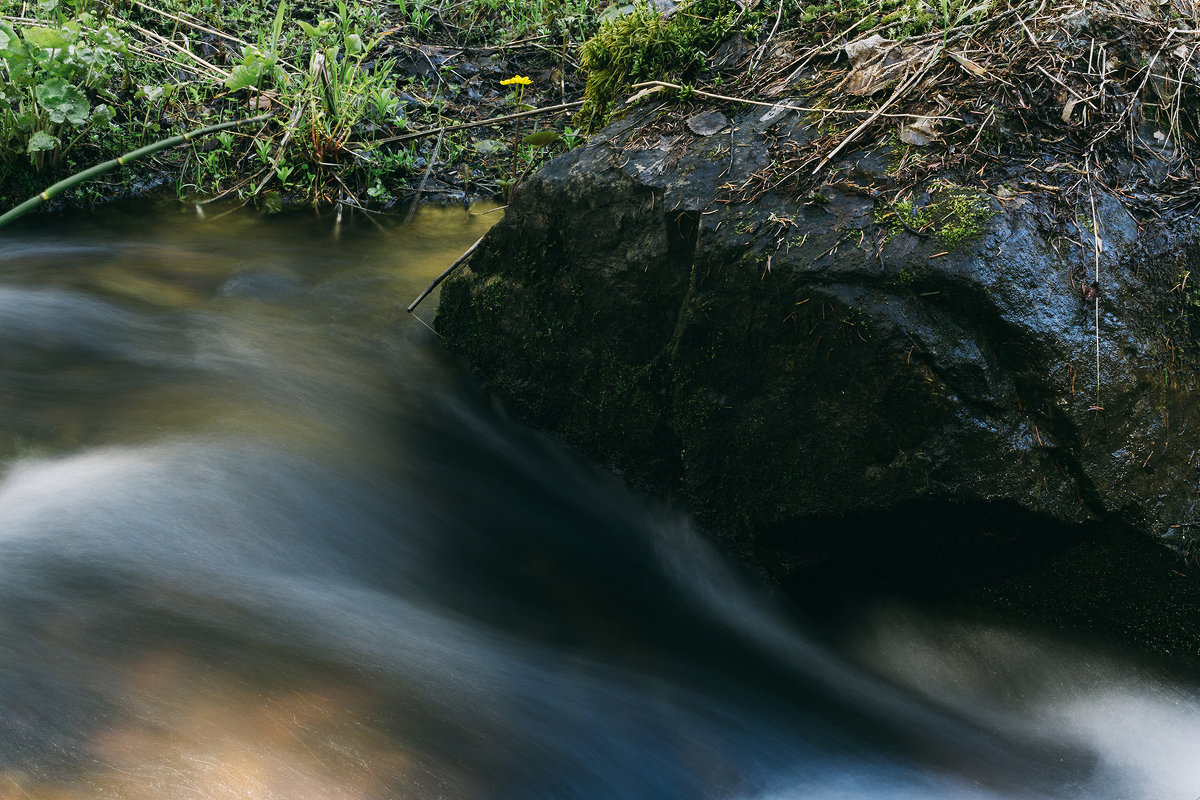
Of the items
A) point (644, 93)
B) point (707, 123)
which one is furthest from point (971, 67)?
point (644, 93)

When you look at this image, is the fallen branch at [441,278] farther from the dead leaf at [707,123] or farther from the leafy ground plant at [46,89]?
the leafy ground plant at [46,89]

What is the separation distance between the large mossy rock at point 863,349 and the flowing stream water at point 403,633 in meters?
0.38

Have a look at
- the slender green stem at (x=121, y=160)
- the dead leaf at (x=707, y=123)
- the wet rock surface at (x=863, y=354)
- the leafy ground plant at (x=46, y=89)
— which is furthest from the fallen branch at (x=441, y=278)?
the leafy ground plant at (x=46, y=89)

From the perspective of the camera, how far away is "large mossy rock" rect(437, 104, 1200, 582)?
2.37m

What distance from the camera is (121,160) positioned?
11.8 feet

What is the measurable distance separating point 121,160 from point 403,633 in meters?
2.35

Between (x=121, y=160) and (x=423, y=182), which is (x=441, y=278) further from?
(x=423, y=182)

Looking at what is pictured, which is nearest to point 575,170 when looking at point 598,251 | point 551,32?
point 598,251

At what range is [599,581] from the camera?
2912mm

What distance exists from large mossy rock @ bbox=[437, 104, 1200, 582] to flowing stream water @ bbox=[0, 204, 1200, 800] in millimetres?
384

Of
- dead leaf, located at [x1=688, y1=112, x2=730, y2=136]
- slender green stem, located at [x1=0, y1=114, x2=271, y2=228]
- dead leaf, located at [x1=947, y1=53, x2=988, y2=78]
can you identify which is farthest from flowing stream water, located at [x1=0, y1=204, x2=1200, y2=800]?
dead leaf, located at [x1=947, y1=53, x2=988, y2=78]

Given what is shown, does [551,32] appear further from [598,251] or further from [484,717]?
[484,717]

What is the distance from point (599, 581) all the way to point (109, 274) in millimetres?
2782

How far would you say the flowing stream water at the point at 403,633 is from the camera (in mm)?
1945
